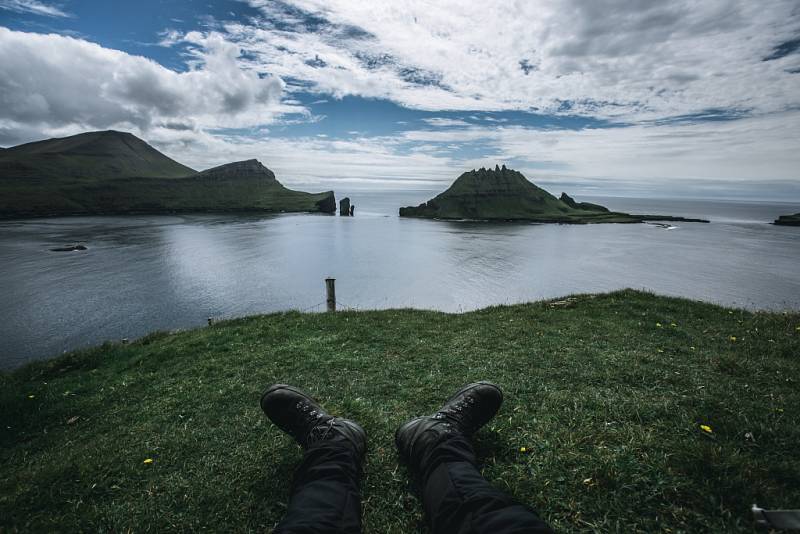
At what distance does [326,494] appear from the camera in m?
4.07

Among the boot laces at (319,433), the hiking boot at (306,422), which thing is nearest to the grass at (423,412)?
the hiking boot at (306,422)

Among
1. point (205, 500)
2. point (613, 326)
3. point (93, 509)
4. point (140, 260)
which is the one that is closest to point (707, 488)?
point (205, 500)

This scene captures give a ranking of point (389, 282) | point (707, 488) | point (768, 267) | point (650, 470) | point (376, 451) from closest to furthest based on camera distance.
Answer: point (707, 488)
point (650, 470)
point (376, 451)
point (389, 282)
point (768, 267)

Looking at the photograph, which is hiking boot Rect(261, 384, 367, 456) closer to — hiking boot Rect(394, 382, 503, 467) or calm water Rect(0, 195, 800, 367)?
hiking boot Rect(394, 382, 503, 467)

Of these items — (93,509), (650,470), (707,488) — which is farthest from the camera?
(93,509)

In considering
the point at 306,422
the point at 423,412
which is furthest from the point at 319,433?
the point at 423,412

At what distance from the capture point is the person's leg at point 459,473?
135 inches

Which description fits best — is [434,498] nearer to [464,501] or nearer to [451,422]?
[464,501]

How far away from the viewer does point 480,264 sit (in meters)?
75.3

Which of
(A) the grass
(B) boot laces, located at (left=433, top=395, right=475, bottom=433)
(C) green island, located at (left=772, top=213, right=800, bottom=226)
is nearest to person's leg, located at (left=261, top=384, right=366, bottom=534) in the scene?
(A) the grass

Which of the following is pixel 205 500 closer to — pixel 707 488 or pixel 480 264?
pixel 707 488

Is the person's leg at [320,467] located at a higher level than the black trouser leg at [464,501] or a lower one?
lower

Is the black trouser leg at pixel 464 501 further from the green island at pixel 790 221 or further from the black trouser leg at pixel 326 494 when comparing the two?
the green island at pixel 790 221

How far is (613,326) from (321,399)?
36.0 ft
